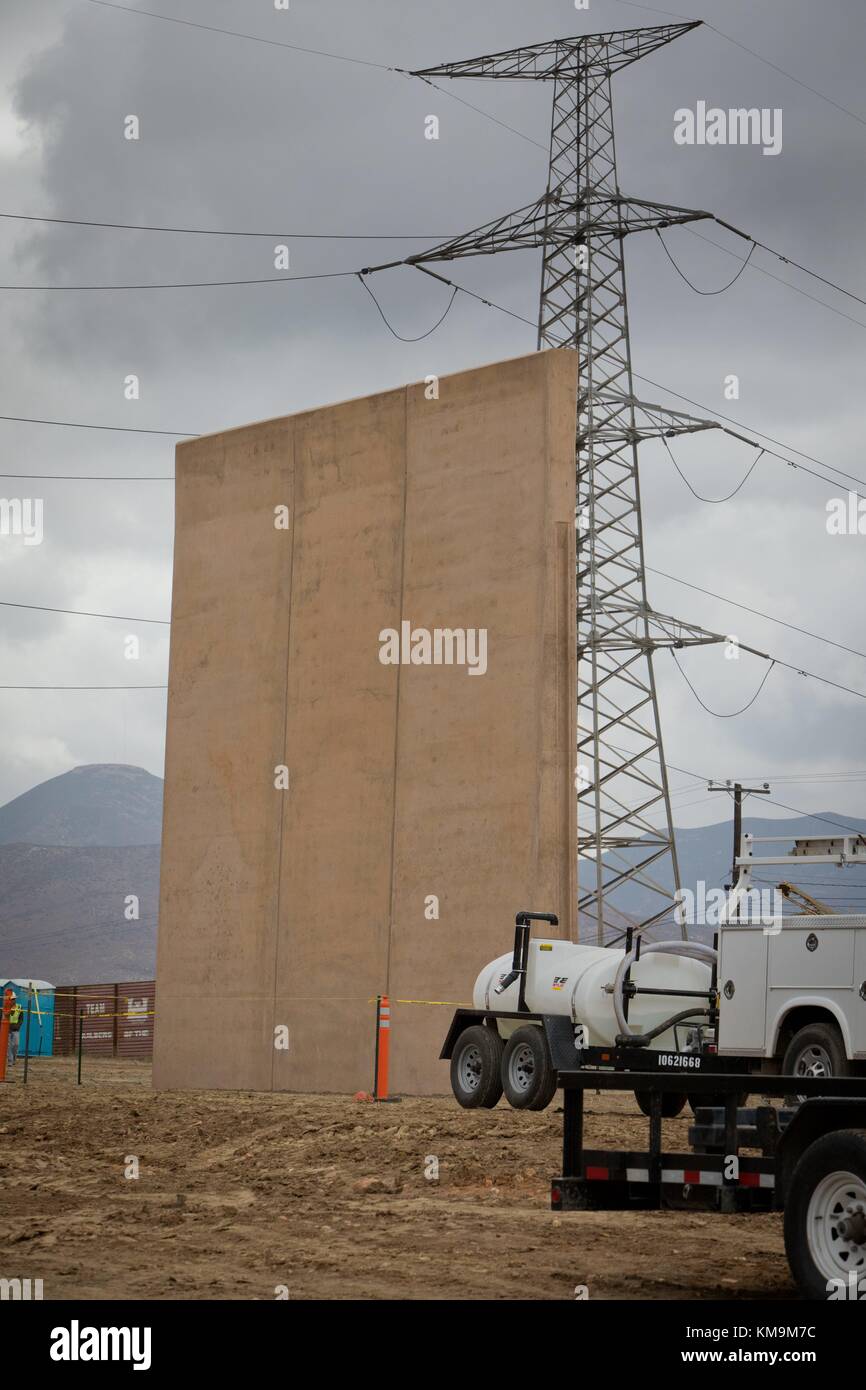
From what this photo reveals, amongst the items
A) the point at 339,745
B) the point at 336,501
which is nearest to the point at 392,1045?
the point at 339,745

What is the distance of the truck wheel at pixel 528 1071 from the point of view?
19703mm

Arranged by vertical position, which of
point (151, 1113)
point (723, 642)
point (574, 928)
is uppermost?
point (723, 642)

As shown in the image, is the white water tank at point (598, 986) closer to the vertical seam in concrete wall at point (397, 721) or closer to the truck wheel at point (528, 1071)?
the truck wheel at point (528, 1071)

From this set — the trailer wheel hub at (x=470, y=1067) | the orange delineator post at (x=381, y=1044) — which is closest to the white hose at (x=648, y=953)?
the trailer wheel hub at (x=470, y=1067)

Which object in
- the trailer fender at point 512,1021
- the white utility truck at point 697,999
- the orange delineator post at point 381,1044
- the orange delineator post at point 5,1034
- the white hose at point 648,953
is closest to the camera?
the trailer fender at point 512,1021

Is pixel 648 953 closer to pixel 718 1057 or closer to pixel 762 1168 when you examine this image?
pixel 718 1057

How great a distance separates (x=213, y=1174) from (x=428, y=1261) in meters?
6.04

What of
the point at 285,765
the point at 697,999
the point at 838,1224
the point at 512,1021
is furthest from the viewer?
the point at 285,765

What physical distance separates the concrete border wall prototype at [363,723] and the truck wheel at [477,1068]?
5.43 meters

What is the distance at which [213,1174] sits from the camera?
1598 centimetres

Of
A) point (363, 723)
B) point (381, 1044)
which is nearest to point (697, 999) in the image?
point (381, 1044)

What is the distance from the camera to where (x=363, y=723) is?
98.9ft

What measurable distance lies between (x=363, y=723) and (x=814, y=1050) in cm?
1399
